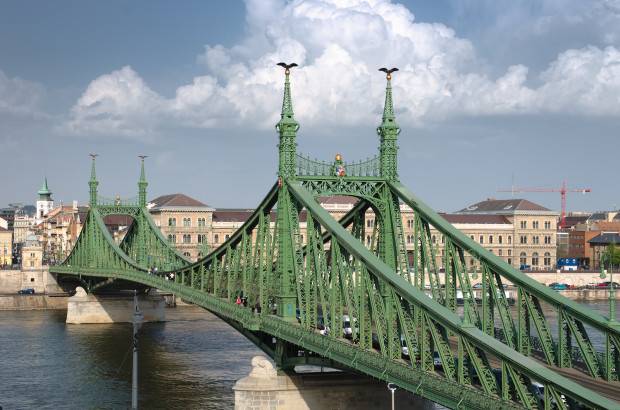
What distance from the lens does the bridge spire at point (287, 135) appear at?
6359 centimetres

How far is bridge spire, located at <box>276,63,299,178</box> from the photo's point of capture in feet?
209

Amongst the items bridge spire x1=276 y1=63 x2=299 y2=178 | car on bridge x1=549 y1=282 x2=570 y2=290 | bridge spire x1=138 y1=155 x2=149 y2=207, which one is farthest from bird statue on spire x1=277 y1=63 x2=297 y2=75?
car on bridge x1=549 y1=282 x2=570 y2=290

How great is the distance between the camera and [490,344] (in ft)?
141

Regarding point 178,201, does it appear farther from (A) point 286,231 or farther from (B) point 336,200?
(A) point 286,231

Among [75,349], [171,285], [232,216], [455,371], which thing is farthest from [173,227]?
[455,371]

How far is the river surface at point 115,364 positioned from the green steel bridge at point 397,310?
7.29 metres

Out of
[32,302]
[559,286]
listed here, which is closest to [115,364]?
[32,302]

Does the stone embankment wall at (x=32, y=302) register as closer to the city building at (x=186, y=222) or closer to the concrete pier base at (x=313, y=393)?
the city building at (x=186, y=222)

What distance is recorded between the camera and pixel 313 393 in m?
61.0

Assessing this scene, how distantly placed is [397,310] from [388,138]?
1551 cm

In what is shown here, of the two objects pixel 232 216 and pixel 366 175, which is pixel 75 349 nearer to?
pixel 366 175

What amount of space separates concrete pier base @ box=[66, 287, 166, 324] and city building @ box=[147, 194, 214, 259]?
140 ft

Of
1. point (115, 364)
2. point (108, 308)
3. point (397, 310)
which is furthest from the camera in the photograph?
point (108, 308)

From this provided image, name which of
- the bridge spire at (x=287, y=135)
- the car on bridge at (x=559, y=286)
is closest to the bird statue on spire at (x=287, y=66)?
the bridge spire at (x=287, y=135)
